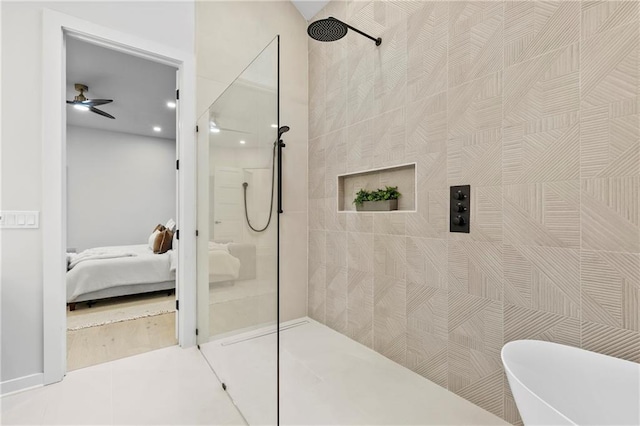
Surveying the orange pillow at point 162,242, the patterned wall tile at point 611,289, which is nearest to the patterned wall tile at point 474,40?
the patterned wall tile at point 611,289

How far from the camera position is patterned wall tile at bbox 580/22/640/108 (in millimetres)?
1215

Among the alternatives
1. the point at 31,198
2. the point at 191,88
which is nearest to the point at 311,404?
the point at 31,198

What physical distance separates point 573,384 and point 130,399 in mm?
2192

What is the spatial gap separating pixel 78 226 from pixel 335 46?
5728 millimetres

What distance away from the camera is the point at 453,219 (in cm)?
182

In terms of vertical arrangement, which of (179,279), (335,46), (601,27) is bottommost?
(179,279)

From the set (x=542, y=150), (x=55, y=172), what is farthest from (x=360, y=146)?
(x=55, y=172)

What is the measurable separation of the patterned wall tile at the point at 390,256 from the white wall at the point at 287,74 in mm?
994

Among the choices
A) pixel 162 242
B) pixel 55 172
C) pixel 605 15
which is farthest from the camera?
pixel 162 242

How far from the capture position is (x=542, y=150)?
1458mm

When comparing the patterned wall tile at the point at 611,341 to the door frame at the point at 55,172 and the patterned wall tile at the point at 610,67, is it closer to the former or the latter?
the patterned wall tile at the point at 610,67

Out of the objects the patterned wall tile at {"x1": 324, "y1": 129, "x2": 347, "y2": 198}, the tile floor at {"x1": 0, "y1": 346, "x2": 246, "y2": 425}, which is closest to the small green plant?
the patterned wall tile at {"x1": 324, "y1": 129, "x2": 347, "y2": 198}

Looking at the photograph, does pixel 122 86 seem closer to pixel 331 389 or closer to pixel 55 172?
pixel 55 172

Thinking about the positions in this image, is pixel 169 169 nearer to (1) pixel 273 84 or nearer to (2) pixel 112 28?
(2) pixel 112 28
